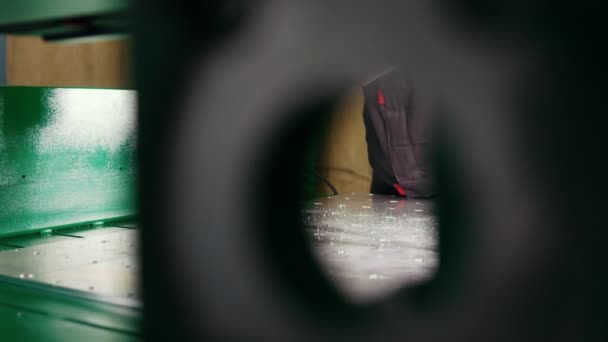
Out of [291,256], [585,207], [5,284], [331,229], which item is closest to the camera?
[585,207]

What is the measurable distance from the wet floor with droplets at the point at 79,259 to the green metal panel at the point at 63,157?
0.06m

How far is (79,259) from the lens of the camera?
1.05 metres

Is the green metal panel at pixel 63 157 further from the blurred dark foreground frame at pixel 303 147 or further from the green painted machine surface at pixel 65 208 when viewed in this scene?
the blurred dark foreground frame at pixel 303 147

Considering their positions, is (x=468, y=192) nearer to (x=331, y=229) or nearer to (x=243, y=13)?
(x=243, y=13)

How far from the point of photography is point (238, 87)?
401mm

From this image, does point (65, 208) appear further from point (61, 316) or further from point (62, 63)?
point (62, 63)

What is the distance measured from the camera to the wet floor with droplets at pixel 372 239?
25.5 inches

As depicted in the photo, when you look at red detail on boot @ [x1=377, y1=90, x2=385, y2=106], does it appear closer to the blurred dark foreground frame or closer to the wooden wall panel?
the wooden wall panel

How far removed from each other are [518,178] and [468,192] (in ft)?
0.09

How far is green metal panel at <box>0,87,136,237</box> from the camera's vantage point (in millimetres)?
Answer: 1298

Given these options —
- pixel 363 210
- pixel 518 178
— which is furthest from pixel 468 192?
pixel 363 210

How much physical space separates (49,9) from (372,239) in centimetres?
55

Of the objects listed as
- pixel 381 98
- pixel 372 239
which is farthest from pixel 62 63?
pixel 372 239

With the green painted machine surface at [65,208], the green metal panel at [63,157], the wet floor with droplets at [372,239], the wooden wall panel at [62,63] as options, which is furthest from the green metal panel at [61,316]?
the wooden wall panel at [62,63]
